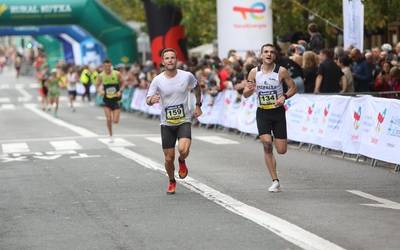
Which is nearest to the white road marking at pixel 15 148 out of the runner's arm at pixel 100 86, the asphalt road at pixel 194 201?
the asphalt road at pixel 194 201

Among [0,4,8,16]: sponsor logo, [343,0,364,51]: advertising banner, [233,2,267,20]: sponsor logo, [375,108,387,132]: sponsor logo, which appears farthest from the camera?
[0,4,8,16]: sponsor logo

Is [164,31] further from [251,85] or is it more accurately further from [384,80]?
[251,85]

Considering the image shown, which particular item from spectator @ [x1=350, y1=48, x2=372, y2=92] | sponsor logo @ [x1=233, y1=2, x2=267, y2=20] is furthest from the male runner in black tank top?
sponsor logo @ [x1=233, y1=2, x2=267, y2=20]

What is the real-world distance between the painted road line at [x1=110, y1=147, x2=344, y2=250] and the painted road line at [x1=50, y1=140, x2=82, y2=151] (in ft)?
23.8

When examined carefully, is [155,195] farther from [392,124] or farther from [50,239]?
[392,124]

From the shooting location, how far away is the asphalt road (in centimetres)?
941

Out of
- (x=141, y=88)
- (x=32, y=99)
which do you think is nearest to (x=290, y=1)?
(x=141, y=88)

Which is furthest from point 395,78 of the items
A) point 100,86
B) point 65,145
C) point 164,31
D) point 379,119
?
point 164,31

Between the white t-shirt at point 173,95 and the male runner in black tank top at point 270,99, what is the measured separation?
78 cm

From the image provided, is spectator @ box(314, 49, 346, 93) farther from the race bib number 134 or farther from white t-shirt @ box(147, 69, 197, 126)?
white t-shirt @ box(147, 69, 197, 126)

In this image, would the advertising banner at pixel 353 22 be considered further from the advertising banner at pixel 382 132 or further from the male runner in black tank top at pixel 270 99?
the male runner in black tank top at pixel 270 99

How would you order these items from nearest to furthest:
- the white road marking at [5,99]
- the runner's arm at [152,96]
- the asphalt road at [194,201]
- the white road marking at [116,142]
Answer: the asphalt road at [194,201] < the runner's arm at [152,96] < the white road marking at [116,142] < the white road marking at [5,99]

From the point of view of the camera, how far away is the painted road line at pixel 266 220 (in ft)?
29.3

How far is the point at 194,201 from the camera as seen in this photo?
12266mm
